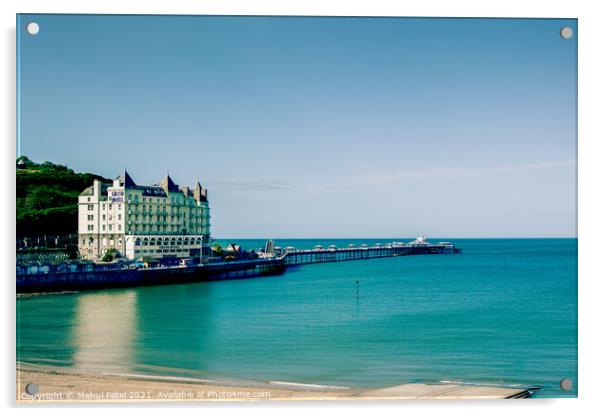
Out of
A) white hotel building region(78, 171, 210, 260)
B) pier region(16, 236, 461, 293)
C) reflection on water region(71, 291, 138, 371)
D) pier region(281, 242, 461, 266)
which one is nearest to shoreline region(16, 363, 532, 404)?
reflection on water region(71, 291, 138, 371)

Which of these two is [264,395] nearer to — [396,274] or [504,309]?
[504,309]

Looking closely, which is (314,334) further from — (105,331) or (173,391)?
(173,391)

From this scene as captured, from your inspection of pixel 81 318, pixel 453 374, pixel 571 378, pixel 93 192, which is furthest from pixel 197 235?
pixel 571 378

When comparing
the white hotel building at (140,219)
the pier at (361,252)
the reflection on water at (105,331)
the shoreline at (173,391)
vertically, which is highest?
the white hotel building at (140,219)

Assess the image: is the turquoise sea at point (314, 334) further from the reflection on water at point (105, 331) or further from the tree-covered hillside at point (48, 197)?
the tree-covered hillside at point (48, 197)

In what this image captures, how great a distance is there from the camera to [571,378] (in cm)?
566

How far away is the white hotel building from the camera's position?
14.0 meters

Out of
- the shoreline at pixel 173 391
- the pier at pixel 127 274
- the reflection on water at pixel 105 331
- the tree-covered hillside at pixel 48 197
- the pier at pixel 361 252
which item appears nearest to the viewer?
the shoreline at pixel 173 391

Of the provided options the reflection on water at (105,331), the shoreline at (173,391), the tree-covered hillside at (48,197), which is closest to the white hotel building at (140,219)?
the tree-covered hillside at (48,197)

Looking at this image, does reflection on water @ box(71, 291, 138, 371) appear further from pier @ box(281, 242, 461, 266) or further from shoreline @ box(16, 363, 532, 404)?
pier @ box(281, 242, 461, 266)

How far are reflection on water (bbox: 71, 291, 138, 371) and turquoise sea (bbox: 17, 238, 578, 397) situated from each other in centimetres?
2

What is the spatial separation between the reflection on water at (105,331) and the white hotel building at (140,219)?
1055 mm

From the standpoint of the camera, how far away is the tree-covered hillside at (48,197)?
26.3 ft

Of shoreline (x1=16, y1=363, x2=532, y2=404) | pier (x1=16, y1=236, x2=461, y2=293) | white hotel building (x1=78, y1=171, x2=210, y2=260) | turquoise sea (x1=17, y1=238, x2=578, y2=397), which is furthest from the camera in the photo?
white hotel building (x1=78, y1=171, x2=210, y2=260)
